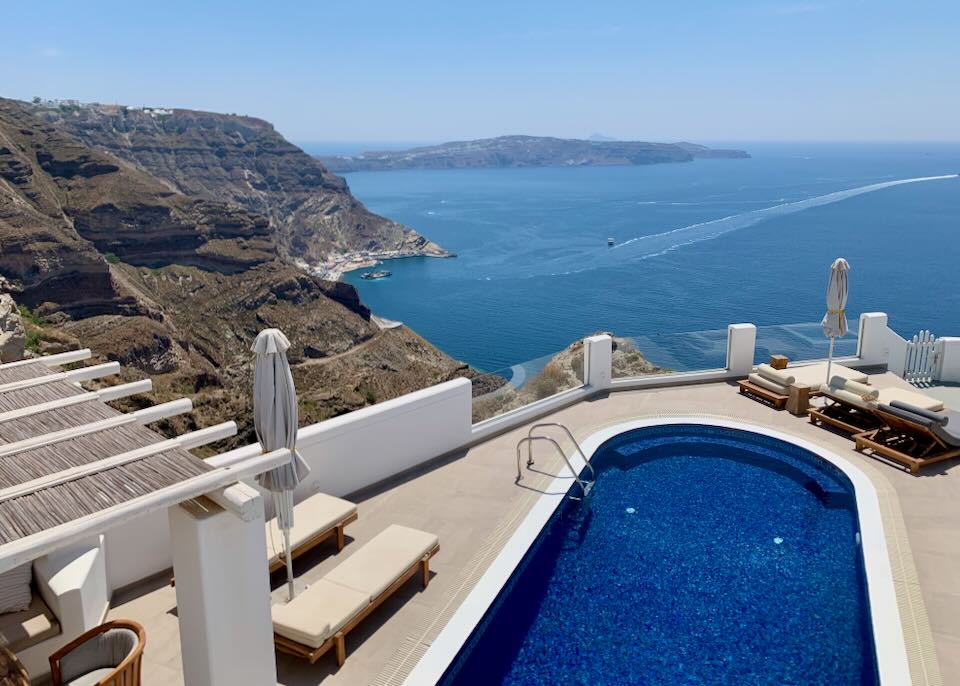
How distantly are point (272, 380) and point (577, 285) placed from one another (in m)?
59.3

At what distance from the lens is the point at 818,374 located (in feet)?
30.8

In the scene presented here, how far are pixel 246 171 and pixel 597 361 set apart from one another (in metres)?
117

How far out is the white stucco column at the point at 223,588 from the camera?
10.3 ft

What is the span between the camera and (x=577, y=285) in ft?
205

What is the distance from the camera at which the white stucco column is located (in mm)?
3150

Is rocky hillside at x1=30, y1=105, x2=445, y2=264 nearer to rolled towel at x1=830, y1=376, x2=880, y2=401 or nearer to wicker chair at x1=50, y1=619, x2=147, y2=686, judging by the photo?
rolled towel at x1=830, y1=376, x2=880, y2=401

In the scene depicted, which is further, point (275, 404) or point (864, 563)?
point (864, 563)

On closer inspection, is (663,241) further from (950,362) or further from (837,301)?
(837,301)

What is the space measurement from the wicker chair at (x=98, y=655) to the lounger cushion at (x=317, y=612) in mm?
1010

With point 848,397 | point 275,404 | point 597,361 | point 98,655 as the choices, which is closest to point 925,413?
point 848,397

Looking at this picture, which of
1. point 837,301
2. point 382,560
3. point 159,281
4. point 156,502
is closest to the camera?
point 156,502

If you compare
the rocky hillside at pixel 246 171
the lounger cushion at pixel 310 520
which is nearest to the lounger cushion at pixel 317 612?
the lounger cushion at pixel 310 520

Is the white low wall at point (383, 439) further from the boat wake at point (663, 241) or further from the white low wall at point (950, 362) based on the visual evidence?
the boat wake at point (663, 241)

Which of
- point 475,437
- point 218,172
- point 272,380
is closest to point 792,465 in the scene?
point 475,437
